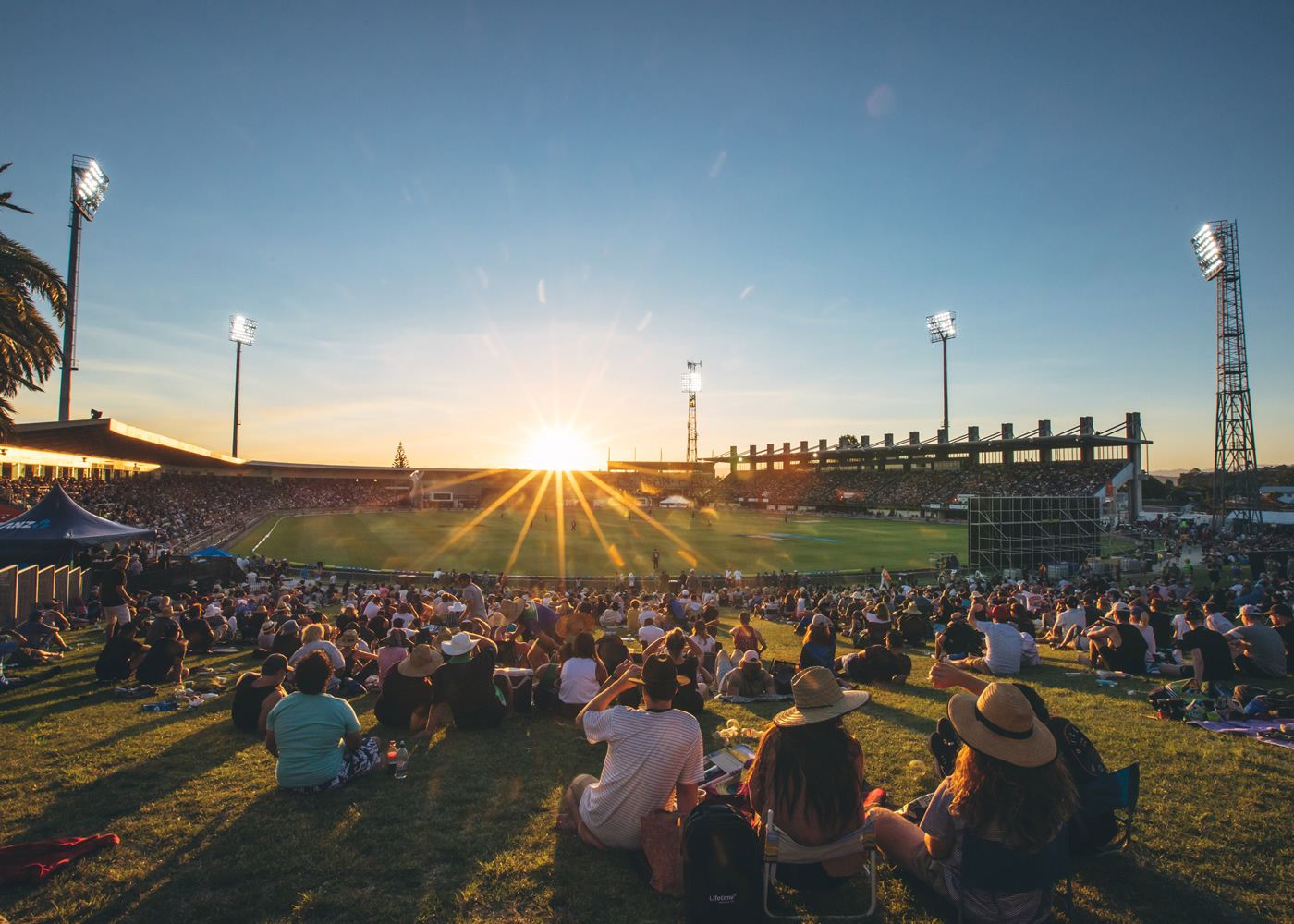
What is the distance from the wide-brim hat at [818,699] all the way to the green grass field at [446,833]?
126 centimetres

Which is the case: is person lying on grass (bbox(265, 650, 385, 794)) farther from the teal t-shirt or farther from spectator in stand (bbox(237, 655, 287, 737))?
spectator in stand (bbox(237, 655, 287, 737))

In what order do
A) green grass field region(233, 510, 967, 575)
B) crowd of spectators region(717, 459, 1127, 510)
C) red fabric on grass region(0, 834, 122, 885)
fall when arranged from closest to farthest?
red fabric on grass region(0, 834, 122, 885)
green grass field region(233, 510, 967, 575)
crowd of spectators region(717, 459, 1127, 510)

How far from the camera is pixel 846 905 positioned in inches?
151

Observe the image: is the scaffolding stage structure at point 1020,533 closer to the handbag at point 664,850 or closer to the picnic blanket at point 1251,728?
the picnic blanket at point 1251,728

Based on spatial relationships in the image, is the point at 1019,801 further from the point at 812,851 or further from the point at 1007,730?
the point at 812,851

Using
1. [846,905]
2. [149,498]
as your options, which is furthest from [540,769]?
[149,498]

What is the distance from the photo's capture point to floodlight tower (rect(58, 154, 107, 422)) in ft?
134

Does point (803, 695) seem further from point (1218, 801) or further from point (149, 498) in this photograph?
point (149, 498)

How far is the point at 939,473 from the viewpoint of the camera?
278 ft

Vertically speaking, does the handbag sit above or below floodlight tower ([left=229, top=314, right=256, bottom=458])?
below

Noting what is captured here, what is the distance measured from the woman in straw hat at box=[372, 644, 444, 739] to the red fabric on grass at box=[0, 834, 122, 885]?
9.70 feet

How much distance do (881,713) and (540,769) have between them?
4.20 meters

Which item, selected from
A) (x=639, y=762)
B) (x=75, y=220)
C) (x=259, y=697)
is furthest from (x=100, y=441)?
(x=639, y=762)

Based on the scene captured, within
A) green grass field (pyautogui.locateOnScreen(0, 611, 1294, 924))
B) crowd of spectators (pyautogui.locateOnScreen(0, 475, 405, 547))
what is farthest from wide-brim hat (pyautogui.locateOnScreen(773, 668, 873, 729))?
crowd of spectators (pyautogui.locateOnScreen(0, 475, 405, 547))
